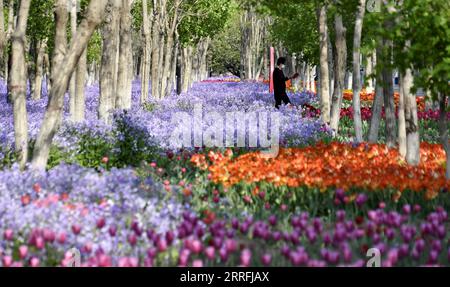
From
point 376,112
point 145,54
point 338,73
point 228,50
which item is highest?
point 228,50

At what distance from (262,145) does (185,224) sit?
21.4 feet

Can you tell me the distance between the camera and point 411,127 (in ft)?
30.8

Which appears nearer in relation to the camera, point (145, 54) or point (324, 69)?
point (324, 69)

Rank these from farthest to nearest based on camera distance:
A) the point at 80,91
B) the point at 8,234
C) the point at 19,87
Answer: the point at 80,91, the point at 19,87, the point at 8,234

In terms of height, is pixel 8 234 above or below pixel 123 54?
below

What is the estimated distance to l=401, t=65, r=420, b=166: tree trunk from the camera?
9.27 m

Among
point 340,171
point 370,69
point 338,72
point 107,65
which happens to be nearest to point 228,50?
point 370,69

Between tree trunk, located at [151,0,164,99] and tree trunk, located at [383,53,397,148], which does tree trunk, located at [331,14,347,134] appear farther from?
tree trunk, located at [151,0,164,99]

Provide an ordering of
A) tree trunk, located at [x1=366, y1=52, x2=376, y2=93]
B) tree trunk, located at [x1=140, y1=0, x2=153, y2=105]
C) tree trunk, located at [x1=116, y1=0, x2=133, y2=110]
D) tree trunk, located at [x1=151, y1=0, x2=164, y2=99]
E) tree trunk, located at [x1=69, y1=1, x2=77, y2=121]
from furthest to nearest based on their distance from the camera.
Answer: tree trunk, located at [x1=151, y1=0, x2=164, y2=99] < tree trunk, located at [x1=140, y1=0, x2=153, y2=105] < tree trunk, located at [x1=116, y1=0, x2=133, y2=110] < tree trunk, located at [x1=69, y1=1, x2=77, y2=121] < tree trunk, located at [x1=366, y1=52, x2=376, y2=93]

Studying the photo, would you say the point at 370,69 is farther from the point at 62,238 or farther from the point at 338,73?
the point at 62,238

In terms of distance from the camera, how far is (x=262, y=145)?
38.1 ft

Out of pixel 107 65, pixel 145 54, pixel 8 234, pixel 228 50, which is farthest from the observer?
pixel 228 50

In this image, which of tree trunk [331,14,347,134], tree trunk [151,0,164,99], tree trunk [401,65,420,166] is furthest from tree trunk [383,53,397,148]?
tree trunk [151,0,164,99]
